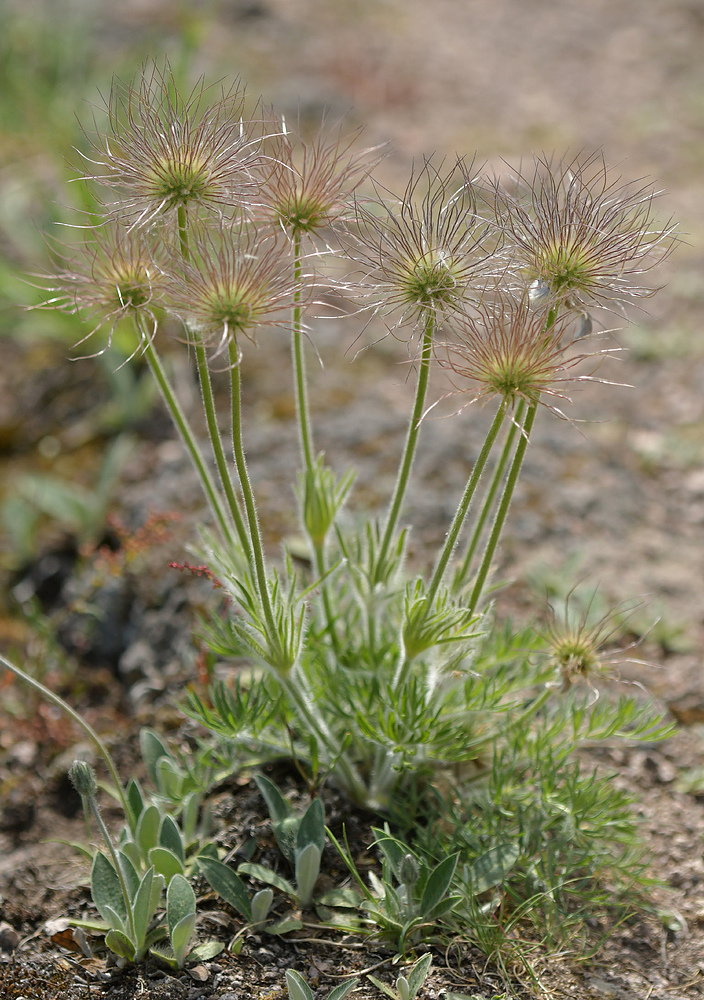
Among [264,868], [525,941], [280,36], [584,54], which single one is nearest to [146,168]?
[264,868]

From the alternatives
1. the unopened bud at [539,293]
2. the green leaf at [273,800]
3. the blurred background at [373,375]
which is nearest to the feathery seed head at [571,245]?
the unopened bud at [539,293]

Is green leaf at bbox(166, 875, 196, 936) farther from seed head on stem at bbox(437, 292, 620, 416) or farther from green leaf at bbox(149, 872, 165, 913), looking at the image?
seed head on stem at bbox(437, 292, 620, 416)

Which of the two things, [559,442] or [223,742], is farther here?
[559,442]

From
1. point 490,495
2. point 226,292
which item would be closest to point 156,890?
point 490,495

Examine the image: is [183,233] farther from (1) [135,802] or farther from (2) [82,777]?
(1) [135,802]

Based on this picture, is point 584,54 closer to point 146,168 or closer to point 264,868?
point 146,168

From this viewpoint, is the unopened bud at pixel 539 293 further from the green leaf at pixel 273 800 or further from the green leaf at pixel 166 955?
the green leaf at pixel 166 955

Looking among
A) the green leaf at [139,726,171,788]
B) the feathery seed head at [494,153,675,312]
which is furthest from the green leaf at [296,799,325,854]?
the feathery seed head at [494,153,675,312]
